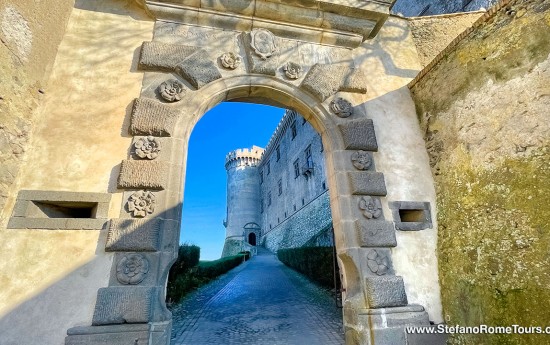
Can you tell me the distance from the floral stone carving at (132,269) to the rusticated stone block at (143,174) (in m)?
0.78

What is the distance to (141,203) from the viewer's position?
3043 mm

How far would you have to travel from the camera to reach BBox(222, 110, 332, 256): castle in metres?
17.0

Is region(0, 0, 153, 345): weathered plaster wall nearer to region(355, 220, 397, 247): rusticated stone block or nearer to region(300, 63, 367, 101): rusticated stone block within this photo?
region(300, 63, 367, 101): rusticated stone block

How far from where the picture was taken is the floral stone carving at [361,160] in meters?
3.78

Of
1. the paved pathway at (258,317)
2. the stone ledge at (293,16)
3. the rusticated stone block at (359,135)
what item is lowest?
the paved pathway at (258,317)

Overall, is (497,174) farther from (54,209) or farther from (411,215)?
(54,209)

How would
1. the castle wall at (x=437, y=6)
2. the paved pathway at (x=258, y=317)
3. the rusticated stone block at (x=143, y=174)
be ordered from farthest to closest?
the castle wall at (x=437, y=6) < the paved pathway at (x=258, y=317) < the rusticated stone block at (x=143, y=174)

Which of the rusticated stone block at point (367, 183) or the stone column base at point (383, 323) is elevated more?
the rusticated stone block at point (367, 183)

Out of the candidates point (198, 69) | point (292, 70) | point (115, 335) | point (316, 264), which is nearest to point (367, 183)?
point (292, 70)

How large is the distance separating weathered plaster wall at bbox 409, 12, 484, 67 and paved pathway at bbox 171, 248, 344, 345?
527cm

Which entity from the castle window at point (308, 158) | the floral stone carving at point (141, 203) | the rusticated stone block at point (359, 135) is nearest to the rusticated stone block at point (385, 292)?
the rusticated stone block at point (359, 135)

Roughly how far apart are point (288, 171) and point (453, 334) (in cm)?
1971

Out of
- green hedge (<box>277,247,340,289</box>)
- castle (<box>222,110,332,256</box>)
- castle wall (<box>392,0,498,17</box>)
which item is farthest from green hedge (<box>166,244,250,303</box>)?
castle wall (<box>392,0,498,17</box>)

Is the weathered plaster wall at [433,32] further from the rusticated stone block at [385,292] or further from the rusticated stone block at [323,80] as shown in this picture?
the rusticated stone block at [385,292]
